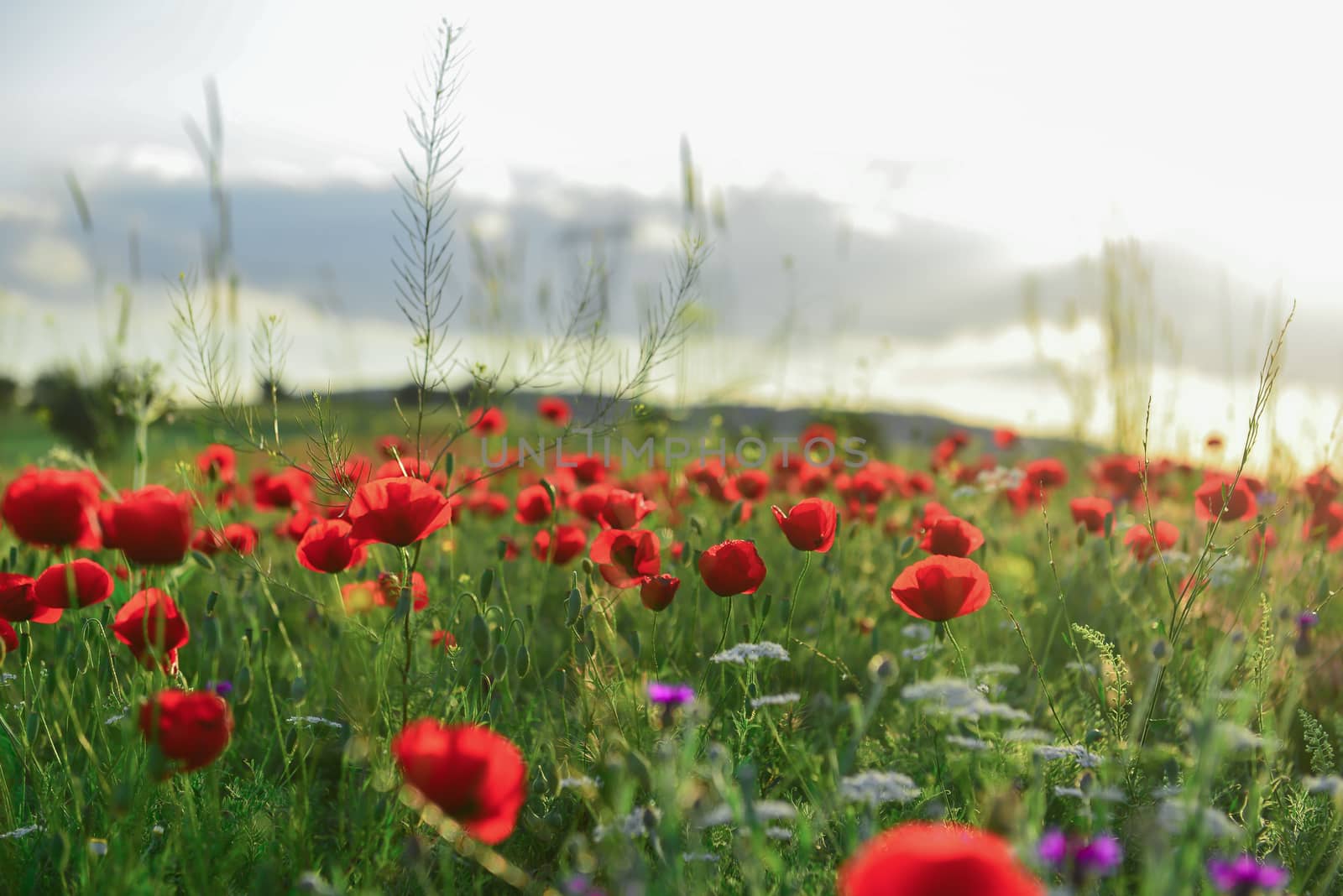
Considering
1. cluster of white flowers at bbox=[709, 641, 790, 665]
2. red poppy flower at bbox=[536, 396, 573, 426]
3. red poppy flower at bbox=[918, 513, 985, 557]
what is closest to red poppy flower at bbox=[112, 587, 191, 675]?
cluster of white flowers at bbox=[709, 641, 790, 665]

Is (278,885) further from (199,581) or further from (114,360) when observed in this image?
(114,360)

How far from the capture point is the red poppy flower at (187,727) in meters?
1.36

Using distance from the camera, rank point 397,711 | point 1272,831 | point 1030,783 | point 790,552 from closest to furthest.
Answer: point 1272,831 < point 1030,783 < point 397,711 < point 790,552

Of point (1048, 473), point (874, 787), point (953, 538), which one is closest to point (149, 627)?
point (874, 787)

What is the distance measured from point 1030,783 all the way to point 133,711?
1.82 m

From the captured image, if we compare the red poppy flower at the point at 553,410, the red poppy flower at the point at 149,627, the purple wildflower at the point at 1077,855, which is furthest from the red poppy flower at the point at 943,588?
the red poppy flower at the point at 553,410

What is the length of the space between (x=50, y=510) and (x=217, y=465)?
1169 mm

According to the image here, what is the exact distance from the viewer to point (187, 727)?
1364 mm

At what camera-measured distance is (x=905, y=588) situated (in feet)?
5.97

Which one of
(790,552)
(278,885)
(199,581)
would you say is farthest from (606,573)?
(199,581)

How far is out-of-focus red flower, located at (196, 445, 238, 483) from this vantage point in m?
2.88

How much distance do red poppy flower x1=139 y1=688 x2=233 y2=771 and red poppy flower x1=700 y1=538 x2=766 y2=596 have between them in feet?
3.02

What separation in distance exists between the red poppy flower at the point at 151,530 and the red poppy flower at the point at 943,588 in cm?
131

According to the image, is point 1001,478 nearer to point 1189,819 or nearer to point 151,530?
point 1189,819
